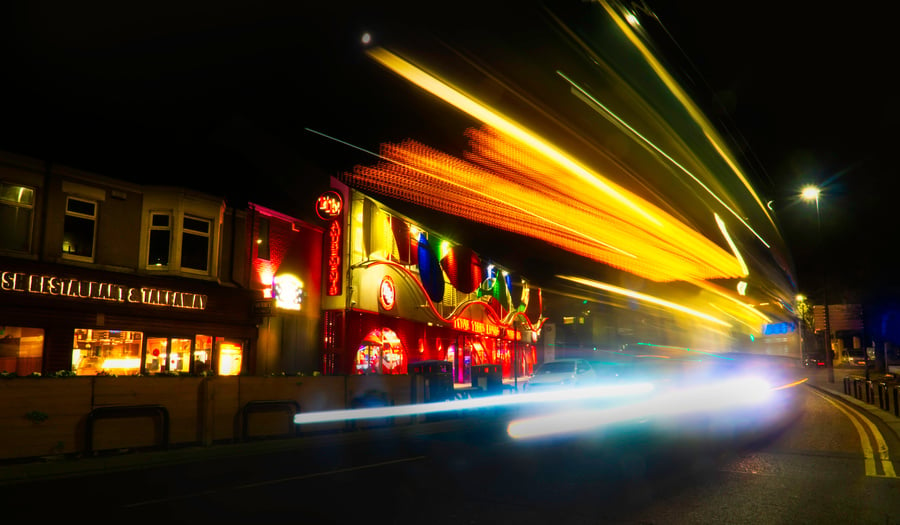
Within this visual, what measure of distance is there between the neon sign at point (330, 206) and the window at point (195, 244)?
5617 mm

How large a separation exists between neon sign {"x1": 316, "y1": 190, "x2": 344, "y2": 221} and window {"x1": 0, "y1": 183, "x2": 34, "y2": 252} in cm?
1085

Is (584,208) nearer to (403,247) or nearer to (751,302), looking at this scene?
(403,247)

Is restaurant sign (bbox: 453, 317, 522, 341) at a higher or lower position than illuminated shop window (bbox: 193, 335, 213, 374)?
higher

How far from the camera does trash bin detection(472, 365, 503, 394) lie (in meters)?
22.0

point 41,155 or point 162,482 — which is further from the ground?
point 41,155

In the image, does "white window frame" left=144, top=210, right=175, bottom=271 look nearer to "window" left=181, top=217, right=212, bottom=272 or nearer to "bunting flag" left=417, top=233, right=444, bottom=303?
"window" left=181, top=217, right=212, bottom=272

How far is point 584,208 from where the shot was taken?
27906 millimetres

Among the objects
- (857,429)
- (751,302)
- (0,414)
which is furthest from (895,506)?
(751,302)

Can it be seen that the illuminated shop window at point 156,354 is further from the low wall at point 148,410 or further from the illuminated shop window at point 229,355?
the low wall at point 148,410

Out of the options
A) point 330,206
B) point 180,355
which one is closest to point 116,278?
point 180,355

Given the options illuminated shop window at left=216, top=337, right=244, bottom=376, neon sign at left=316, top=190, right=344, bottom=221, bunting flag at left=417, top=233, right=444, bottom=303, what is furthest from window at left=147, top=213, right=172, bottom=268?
bunting flag at left=417, top=233, right=444, bottom=303

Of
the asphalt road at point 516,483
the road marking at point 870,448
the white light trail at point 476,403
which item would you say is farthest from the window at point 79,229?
the road marking at point 870,448

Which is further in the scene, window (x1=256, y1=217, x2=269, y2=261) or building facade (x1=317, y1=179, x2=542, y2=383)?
building facade (x1=317, y1=179, x2=542, y2=383)

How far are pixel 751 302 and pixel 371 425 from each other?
116ft
